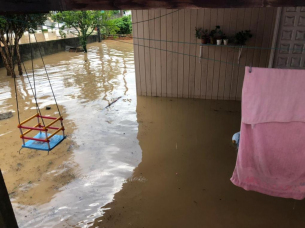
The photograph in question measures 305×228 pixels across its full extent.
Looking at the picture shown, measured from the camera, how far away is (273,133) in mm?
2533

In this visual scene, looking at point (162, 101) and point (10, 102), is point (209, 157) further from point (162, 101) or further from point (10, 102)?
point (10, 102)

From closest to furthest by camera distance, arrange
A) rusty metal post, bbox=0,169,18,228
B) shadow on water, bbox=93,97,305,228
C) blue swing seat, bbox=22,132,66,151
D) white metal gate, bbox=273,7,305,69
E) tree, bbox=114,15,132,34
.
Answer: rusty metal post, bbox=0,169,18,228
shadow on water, bbox=93,97,305,228
blue swing seat, bbox=22,132,66,151
white metal gate, bbox=273,7,305,69
tree, bbox=114,15,132,34

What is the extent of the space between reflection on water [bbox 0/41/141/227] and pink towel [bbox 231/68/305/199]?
195cm

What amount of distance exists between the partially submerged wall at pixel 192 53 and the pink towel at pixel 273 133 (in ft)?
12.0

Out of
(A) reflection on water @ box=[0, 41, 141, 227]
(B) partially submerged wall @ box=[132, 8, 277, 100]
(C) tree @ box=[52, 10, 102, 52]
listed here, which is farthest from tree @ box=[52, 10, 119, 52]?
(B) partially submerged wall @ box=[132, 8, 277, 100]

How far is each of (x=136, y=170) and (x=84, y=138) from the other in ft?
4.86

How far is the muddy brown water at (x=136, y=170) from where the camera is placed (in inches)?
122

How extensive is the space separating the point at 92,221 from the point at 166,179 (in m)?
1.24

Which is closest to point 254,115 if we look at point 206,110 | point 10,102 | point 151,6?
point 151,6

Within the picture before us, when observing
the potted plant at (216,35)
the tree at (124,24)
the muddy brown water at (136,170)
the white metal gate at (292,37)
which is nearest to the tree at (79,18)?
the tree at (124,24)

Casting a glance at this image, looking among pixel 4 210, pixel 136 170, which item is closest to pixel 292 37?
pixel 136 170

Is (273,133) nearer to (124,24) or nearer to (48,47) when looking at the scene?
(48,47)

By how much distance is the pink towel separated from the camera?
237 centimetres

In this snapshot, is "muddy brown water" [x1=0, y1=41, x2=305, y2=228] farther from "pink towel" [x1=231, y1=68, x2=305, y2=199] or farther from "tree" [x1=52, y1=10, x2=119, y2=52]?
"tree" [x1=52, y1=10, x2=119, y2=52]
